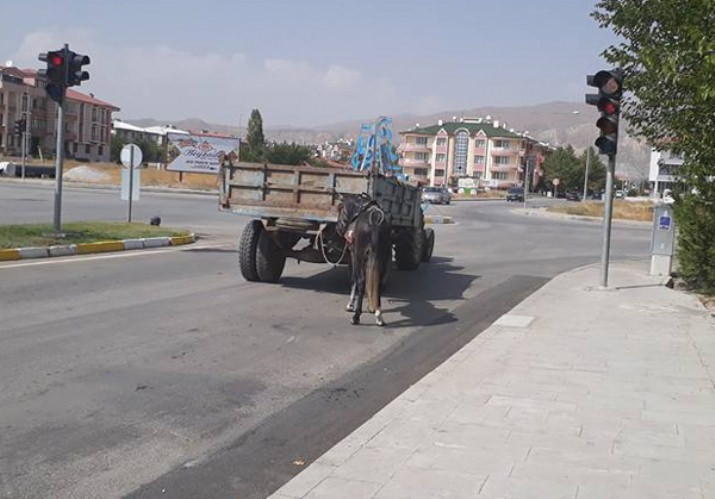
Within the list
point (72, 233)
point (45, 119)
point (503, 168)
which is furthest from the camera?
point (503, 168)

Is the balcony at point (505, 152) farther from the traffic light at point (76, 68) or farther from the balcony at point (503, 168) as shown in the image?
the traffic light at point (76, 68)

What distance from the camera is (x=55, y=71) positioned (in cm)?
1557

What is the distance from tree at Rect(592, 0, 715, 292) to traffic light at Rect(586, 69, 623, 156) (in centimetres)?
63

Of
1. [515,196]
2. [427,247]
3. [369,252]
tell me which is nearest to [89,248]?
[427,247]

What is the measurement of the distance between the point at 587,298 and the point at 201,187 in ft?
178

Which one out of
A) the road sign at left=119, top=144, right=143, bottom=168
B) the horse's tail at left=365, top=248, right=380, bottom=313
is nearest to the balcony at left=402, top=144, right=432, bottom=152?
the road sign at left=119, top=144, right=143, bottom=168

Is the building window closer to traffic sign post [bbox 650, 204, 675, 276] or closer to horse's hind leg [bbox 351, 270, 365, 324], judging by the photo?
traffic sign post [bbox 650, 204, 675, 276]

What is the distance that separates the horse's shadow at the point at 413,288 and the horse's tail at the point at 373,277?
40 centimetres

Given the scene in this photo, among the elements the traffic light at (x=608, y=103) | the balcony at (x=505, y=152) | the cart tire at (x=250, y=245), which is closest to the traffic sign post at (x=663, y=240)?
the traffic light at (x=608, y=103)

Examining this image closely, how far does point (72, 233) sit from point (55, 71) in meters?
3.33

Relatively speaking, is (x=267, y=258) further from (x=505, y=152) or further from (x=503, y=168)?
(x=503, y=168)

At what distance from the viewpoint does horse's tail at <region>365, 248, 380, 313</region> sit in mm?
9727

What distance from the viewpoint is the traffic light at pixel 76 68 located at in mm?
15664

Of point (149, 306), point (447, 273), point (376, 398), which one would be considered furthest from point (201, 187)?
point (376, 398)
